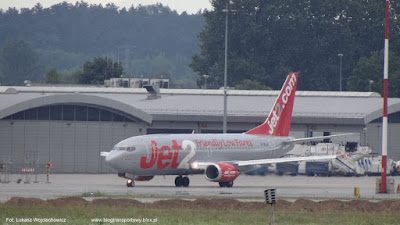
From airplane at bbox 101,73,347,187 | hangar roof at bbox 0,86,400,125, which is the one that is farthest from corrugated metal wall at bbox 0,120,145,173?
airplane at bbox 101,73,347,187

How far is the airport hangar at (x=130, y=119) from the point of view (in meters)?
80.7

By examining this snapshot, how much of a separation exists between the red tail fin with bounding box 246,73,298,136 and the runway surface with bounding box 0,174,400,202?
3.36m

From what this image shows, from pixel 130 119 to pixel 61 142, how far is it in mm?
6083

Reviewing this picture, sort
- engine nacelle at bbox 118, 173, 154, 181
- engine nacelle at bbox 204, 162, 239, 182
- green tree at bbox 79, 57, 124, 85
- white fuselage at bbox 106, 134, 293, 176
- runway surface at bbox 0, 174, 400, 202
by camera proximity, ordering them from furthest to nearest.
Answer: green tree at bbox 79, 57, 124, 85, engine nacelle at bbox 204, 162, 239, 182, engine nacelle at bbox 118, 173, 154, 181, white fuselage at bbox 106, 134, 293, 176, runway surface at bbox 0, 174, 400, 202

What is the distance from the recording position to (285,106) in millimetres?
70625

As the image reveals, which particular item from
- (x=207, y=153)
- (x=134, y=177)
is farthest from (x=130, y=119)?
(x=134, y=177)

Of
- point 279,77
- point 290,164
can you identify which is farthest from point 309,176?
point 279,77

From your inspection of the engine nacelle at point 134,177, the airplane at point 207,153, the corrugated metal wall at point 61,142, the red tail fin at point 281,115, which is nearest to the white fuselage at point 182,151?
the airplane at point 207,153

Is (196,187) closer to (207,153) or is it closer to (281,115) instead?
(207,153)

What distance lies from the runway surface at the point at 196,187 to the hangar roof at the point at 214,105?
23.2 feet

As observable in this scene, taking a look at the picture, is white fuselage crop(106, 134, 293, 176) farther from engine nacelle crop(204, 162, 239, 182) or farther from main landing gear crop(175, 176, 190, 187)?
engine nacelle crop(204, 162, 239, 182)

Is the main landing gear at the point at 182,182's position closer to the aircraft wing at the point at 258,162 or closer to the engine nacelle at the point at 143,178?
the aircraft wing at the point at 258,162

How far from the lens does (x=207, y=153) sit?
65250 millimetres

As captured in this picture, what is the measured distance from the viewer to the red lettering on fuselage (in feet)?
203
